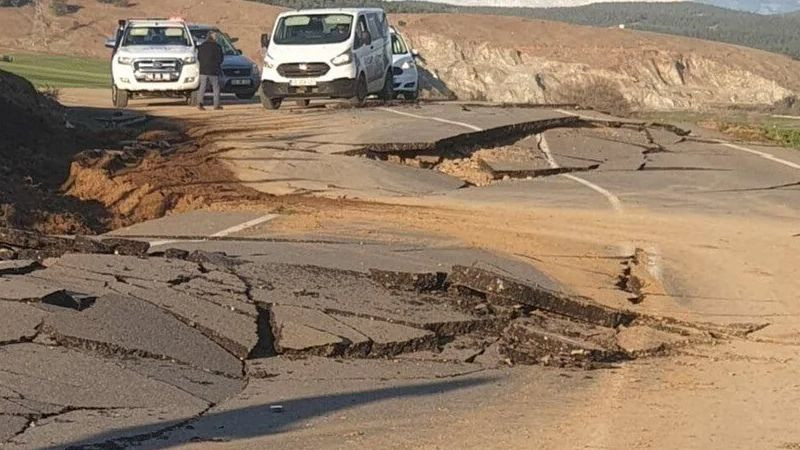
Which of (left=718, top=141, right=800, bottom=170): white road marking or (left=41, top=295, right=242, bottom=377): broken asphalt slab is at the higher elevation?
(left=41, top=295, right=242, bottom=377): broken asphalt slab

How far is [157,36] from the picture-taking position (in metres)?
30.6

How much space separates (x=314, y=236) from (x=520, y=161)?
297 inches

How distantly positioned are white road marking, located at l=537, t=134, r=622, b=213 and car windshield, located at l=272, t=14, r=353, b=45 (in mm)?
7285

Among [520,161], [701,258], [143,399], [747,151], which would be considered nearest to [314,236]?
[701,258]

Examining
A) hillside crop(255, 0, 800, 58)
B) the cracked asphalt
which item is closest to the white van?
the cracked asphalt

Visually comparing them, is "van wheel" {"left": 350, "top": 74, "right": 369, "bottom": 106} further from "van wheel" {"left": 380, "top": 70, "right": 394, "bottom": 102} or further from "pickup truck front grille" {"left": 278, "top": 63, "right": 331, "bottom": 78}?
"van wheel" {"left": 380, "top": 70, "right": 394, "bottom": 102}

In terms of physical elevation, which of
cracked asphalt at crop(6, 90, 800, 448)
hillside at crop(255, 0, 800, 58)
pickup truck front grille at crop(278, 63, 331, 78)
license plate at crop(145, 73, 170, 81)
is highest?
cracked asphalt at crop(6, 90, 800, 448)

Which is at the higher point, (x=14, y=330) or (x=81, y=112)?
(x=14, y=330)

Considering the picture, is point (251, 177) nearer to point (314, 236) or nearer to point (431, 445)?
point (314, 236)

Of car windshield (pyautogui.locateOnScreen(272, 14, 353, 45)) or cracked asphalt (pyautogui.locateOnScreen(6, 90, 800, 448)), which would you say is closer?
cracked asphalt (pyautogui.locateOnScreen(6, 90, 800, 448))

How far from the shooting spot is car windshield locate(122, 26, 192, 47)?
30391mm

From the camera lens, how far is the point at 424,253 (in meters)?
12.4

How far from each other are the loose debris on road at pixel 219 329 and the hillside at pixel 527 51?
60.9 meters

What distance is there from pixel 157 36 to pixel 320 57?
461 cm
